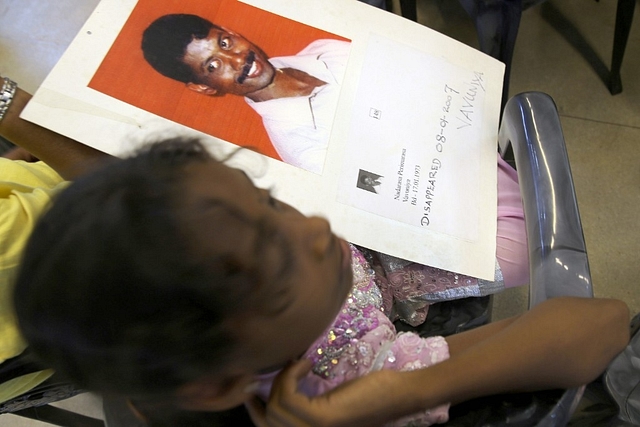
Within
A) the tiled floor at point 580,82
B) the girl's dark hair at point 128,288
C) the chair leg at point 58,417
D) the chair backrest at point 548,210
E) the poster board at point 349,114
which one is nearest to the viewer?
the girl's dark hair at point 128,288

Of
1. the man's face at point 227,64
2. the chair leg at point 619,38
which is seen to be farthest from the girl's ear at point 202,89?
the chair leg at point 619,38

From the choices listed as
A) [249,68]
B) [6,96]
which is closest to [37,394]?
[6,96]

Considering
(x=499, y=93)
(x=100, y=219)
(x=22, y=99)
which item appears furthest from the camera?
(x=499, y=93)

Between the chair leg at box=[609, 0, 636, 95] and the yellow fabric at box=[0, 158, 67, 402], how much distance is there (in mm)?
1105

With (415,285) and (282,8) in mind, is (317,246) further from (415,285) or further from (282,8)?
(282,8)

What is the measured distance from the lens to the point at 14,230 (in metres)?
0.42

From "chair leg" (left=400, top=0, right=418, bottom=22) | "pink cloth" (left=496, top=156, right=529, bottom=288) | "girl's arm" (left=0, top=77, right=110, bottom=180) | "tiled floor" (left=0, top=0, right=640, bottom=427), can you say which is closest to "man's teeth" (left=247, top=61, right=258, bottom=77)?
"girl's arm" (left=0, top=77, right=110, bottom=180)

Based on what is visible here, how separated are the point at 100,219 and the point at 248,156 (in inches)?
9.0

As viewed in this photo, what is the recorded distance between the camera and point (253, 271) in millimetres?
326

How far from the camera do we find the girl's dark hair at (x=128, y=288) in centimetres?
29

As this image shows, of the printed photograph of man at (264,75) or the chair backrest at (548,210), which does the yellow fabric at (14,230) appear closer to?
the printed photograph of man at (264,75)

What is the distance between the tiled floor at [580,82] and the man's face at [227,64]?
67 cm

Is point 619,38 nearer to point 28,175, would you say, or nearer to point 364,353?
point 364,353

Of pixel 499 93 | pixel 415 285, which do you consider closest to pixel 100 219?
pixel 415 285
